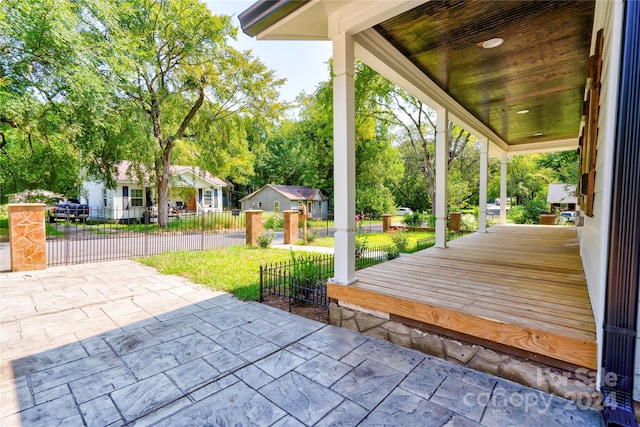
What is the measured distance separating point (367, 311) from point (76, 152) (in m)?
11.7

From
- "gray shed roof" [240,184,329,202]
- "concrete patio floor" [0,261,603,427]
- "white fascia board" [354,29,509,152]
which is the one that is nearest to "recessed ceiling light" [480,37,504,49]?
"white fascia board" [354,29,509,152]

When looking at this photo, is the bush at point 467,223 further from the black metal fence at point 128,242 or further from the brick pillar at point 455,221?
the black metal fence at point 128,242

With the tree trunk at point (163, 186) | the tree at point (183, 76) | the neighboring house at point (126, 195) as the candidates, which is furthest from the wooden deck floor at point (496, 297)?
the neighboring house at point (126, 195)

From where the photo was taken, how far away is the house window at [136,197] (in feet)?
61.1

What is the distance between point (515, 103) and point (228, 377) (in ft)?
20.3

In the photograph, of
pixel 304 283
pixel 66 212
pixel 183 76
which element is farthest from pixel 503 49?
pixel 183 76

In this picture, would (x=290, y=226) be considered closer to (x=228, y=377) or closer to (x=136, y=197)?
(x=228, y=377)

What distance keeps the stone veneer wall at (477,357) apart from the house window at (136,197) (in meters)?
19.5

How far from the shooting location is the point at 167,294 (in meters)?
4.45

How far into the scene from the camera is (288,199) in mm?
24172

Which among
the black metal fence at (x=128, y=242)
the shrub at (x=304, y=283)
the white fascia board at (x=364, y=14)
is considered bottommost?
the black metal fence at (x=128, y=242)

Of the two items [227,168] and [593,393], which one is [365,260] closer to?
[593,393]

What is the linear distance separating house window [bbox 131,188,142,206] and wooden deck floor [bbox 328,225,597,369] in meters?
19.3

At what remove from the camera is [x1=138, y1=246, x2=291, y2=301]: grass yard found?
481cm
